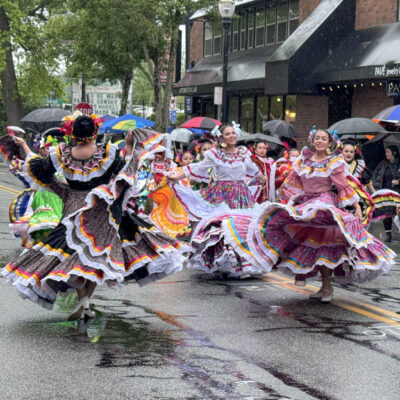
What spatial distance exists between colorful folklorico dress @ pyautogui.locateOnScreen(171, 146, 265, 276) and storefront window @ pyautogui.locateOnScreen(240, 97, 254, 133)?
22.4 m

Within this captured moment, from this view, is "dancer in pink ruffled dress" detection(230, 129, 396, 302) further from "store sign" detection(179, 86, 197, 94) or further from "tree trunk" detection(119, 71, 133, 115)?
"tree trunk" detection(119, 71, 133, 115)

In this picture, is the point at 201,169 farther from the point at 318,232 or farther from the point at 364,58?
the point at 364,58

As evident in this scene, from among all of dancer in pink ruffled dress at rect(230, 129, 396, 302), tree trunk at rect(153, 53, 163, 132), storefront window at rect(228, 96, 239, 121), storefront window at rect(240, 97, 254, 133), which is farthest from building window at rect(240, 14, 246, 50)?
dancer in pink ruffled dress at rect(230, 129, 396, 302)

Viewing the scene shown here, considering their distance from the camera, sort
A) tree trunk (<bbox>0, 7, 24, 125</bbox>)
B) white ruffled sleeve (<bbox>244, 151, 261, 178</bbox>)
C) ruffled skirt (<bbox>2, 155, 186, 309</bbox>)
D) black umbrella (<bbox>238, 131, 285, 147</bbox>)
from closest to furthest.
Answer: ruffled skirt (<bbox>2, 155, 186, 309</bbox>) < white ruffled sleeve (<bbox>244, 151, 261, 178</bbox>) < black umbrella (<bbox>238, 131, 285, 147</bbox>) < tree trunk (<bbox>0, 7, 24, 125</bbox>)

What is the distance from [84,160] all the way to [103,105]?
1399 inches

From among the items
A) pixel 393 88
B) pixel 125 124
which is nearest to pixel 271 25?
pixel 125 124

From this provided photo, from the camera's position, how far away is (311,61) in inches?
1035

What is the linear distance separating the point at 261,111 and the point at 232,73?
1.76m

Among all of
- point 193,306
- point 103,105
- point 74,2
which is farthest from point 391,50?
point 103,105

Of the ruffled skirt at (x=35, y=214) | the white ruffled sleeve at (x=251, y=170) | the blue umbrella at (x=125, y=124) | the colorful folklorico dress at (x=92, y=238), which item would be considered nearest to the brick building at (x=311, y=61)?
the blue umbrella at (x=125, y=124)

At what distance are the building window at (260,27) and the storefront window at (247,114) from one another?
2.10m

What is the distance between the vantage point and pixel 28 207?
11.2 m

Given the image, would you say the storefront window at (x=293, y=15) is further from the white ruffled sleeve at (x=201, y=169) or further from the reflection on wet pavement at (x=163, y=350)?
the reflection on wet pavement at (x=163, y=350)

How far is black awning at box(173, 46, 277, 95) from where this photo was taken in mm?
30109
